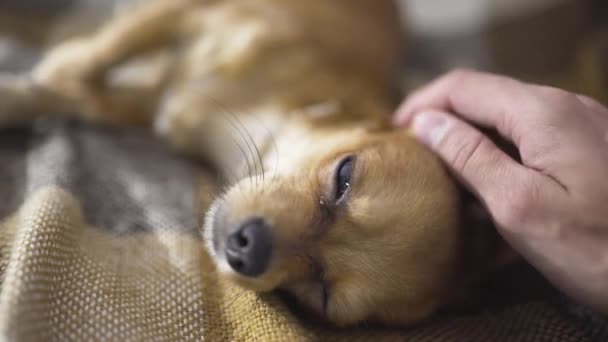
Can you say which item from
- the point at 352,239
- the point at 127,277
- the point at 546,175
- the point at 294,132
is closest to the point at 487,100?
the point at 546,175

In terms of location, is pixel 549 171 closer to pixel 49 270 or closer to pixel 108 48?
pixel 49 270

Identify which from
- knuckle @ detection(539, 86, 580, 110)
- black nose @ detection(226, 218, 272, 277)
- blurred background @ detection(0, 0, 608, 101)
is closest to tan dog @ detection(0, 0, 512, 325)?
black nose @ detection(226, 218, 272, 277)

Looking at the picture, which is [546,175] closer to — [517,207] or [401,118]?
[517,207]

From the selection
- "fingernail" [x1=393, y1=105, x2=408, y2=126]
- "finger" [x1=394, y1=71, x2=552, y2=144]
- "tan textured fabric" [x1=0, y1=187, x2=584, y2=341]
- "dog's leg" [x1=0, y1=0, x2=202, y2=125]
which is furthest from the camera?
"dog's leg" [x1=0, y1=0, x2=202, y2=125]

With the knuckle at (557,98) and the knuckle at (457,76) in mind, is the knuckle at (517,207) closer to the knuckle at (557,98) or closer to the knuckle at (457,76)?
the knuckle at (557,98)

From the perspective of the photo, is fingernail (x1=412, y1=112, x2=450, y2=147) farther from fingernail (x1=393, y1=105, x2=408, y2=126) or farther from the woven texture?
the woven texture

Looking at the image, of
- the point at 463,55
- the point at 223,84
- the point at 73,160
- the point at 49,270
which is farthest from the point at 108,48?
the point at 463,55
